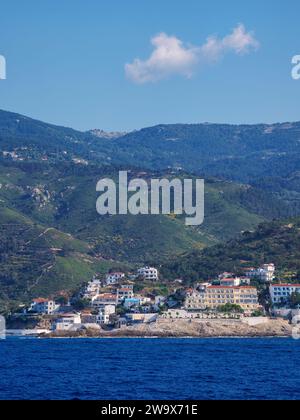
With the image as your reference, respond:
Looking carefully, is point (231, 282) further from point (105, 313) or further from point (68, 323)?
point (68, 323)

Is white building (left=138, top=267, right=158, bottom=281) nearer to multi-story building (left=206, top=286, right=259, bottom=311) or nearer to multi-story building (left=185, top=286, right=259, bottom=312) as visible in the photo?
multi-story building (left=185, top=286, right=259, bottom=312)

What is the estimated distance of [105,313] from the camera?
12875cm

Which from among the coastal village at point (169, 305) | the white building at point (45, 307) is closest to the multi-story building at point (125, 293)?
the coastal village at point (169, 305)

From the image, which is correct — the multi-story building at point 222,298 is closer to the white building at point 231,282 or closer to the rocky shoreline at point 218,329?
the white building at point 231,282

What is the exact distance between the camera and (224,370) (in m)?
74.9

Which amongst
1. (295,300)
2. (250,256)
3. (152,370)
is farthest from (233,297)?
(152,370)

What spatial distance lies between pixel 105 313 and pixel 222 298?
14.0 metres

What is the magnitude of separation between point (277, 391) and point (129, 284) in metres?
83.0

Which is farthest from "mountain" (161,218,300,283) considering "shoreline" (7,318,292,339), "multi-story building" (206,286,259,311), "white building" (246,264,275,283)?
"shoreline" (7,318,292,339)

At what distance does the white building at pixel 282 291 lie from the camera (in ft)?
416

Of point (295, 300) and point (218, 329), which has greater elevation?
point (295, 300)

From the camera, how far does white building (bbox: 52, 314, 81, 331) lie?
12631 centimetres

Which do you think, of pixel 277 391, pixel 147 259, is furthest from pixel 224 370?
pixel 147 259

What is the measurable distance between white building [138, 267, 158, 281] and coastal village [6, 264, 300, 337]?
20.3 ft
